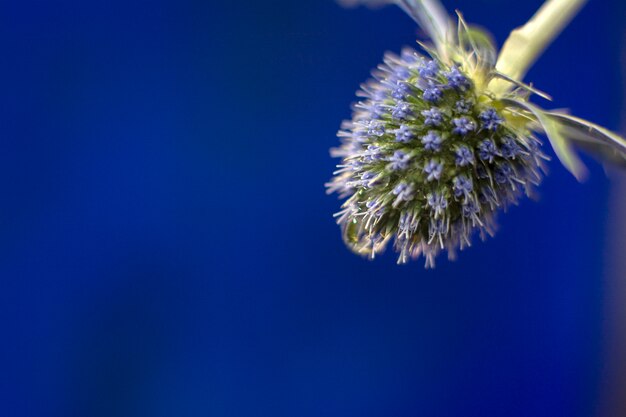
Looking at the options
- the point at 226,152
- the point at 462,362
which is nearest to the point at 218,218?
the point at 226,152

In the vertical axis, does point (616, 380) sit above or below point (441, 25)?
below

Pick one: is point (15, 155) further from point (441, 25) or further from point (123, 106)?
point (441, 25)

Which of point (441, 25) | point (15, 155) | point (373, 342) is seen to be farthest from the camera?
point (373, 342)

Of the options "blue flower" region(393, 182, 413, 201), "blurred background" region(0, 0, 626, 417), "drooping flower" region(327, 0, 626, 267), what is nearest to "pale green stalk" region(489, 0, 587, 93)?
"drooping flower" region(327, 0, 626, 267)

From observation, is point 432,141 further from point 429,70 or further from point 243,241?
point 243,241

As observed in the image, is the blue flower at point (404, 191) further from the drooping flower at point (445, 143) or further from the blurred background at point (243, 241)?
the blurred background at point (243, 241)

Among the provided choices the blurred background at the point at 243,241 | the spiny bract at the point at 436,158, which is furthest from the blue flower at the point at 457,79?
the blurred background at the point at 243,241

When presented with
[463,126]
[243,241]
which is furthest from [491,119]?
[243,241]
